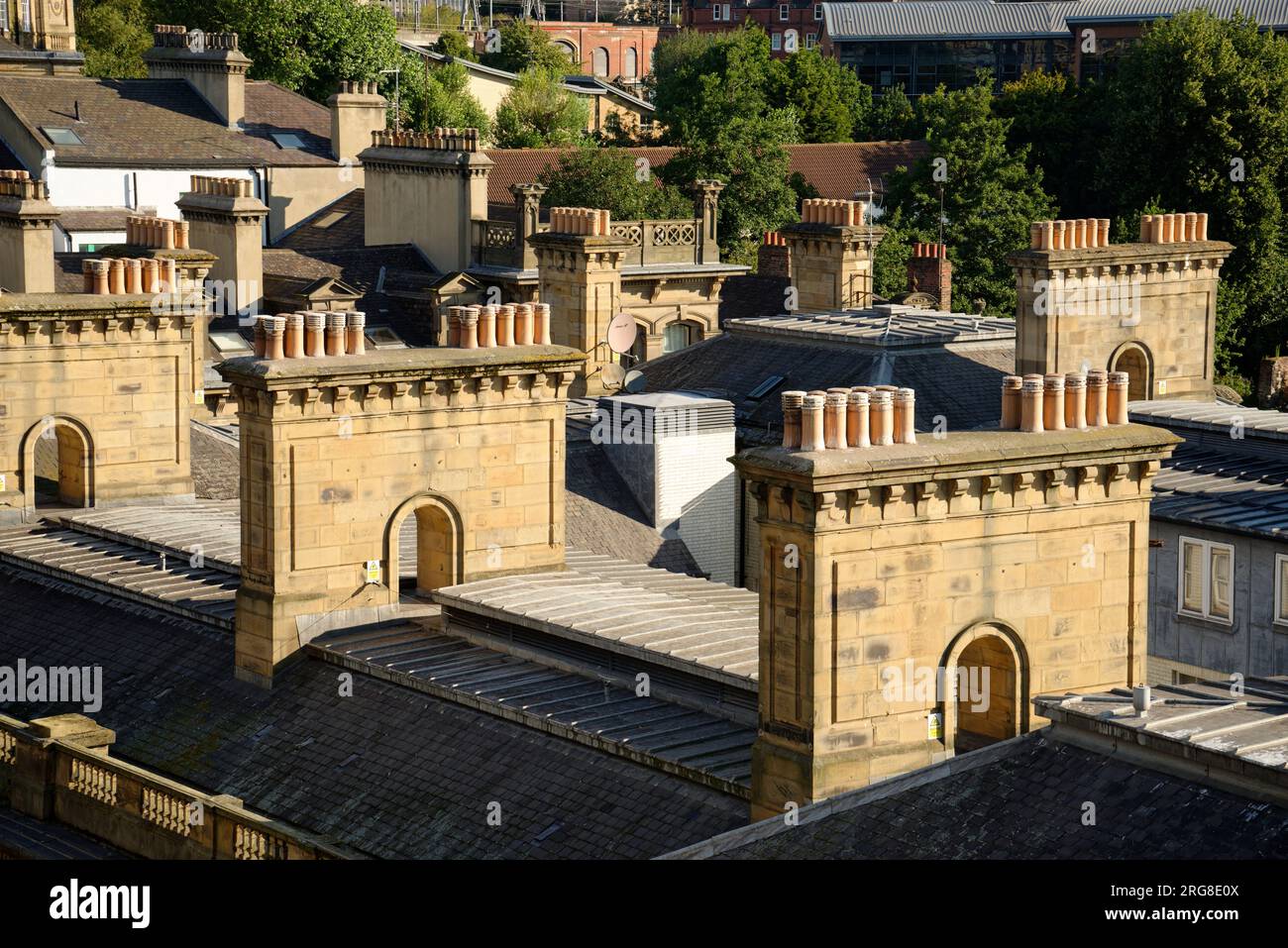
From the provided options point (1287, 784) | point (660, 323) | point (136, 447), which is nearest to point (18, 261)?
point (136, 447)

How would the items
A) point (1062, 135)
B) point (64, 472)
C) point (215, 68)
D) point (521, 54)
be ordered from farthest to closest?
point (521, 54)
point (1062, 135)
point (215, 68)
point (64, 472)

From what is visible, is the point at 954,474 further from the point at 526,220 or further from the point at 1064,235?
the point at 526,220

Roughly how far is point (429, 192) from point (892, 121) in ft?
217

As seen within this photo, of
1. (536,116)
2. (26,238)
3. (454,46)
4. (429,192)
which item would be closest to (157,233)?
(26,238)

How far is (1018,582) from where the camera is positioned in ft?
101

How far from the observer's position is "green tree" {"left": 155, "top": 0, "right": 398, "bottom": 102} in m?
121

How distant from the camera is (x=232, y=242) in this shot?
73438 mm

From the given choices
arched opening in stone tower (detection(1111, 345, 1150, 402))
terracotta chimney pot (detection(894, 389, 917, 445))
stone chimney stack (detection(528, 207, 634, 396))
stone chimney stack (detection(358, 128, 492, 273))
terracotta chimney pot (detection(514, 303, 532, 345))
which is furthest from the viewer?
stone chimney stack (detection(358, 128, 492, 273))

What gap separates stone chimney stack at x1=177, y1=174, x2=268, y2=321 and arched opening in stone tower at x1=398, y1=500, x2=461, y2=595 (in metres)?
34.5

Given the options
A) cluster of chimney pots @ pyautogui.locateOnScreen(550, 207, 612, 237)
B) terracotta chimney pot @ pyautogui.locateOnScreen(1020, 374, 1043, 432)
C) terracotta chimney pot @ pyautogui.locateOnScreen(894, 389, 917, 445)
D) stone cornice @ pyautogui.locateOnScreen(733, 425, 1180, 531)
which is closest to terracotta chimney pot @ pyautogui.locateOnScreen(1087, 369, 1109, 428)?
stone cornice @ pyautogui.locateOnScreen(733, 425, 1180, 531)

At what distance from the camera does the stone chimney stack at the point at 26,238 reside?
61.3 meters

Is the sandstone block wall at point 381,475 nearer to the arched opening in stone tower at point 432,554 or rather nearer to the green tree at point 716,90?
the arched opening in stone tower at point 432,554

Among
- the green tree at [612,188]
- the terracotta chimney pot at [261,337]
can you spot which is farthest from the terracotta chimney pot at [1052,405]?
the green tree at [612,188]

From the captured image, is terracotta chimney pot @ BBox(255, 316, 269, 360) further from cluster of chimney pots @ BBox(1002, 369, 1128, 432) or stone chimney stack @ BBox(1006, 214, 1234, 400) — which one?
stone chimney stack @ BBox(1006, 214, 1234, 400)
